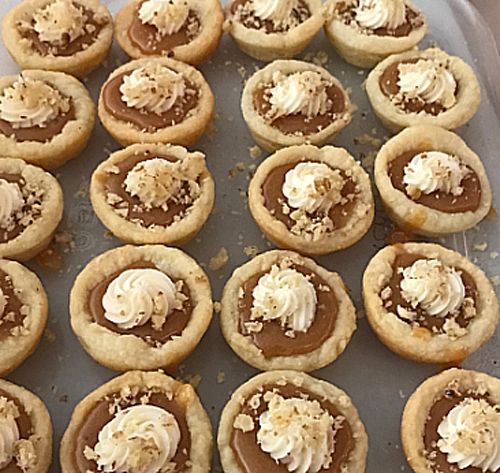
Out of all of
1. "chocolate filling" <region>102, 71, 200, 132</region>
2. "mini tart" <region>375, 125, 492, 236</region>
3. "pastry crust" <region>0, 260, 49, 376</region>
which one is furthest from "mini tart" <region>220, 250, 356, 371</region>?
"chocolate filling" <region>102, 71, 200, 132</region>

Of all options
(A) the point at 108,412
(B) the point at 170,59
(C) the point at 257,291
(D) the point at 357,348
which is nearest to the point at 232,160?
(B) the point at 170,59

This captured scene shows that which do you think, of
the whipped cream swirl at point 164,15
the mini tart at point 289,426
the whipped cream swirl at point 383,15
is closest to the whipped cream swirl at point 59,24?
the whipped cream swirl at point 164,15

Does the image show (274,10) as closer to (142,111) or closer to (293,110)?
(293,110)

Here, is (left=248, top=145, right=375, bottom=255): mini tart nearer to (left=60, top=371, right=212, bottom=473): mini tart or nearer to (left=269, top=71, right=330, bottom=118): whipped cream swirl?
(left=269, top=71, right=330, bottom=118): whipped cream swirl

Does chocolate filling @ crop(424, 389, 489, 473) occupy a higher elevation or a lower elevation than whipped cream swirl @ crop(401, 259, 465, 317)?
lower

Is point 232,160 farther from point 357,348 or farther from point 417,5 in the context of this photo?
point 417,5

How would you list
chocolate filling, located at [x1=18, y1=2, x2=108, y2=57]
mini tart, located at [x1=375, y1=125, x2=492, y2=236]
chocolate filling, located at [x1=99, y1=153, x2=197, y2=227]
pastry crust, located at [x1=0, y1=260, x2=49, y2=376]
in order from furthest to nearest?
chocolate filling, located at [x1=18, y1=2, x2=108, y2=57], mini tart, located at [x1=375, y1=125, x2=492, y2=236], chocolate filling, located at [x1=99, y1=153, x2=197, y2=227], pastry crust, located at [x1=0, y1=260, x2=49, y2=376]

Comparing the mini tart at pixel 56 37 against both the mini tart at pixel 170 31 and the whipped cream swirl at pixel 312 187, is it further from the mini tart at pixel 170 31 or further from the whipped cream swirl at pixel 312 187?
the whipped cream swirl at pixel 312 187
